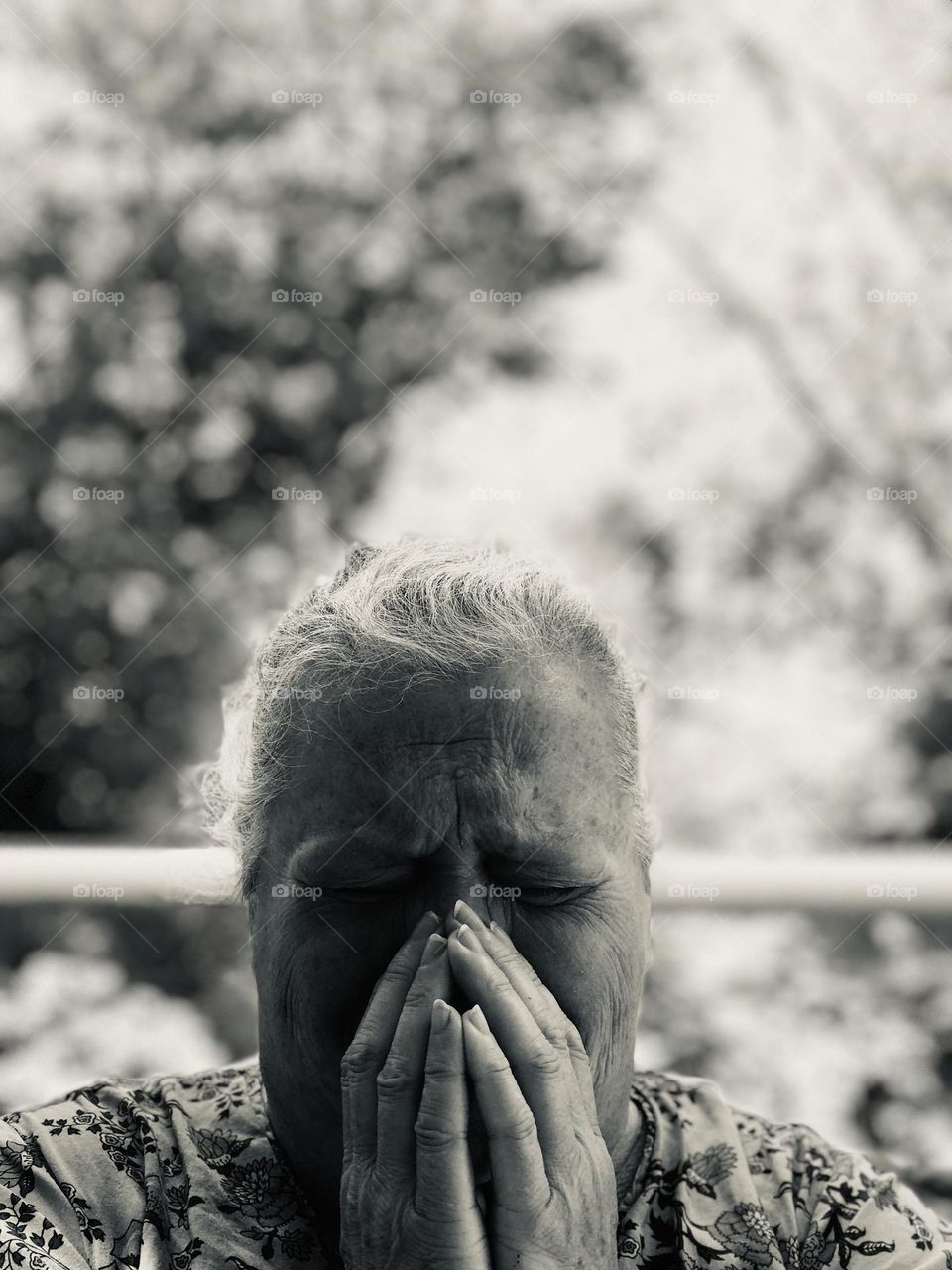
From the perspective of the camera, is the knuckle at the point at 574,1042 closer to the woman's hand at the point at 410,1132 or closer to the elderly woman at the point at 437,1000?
the elderly woman at the point at 437,1000

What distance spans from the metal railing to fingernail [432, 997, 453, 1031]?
0.80 metres

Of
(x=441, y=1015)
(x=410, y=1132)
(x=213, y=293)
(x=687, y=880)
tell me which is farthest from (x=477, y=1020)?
(x=213, y=293)

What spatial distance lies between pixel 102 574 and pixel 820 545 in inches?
159

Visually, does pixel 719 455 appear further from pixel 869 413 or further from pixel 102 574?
pixel 102 574

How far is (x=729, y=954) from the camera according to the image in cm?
654

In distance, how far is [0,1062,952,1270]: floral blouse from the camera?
5.91 feet

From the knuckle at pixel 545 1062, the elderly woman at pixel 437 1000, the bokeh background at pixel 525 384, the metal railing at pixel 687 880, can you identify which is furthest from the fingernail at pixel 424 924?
the bokeh background at pixel 525 384

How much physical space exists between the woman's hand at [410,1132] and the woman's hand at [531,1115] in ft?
0.10

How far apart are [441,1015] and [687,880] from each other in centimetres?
97

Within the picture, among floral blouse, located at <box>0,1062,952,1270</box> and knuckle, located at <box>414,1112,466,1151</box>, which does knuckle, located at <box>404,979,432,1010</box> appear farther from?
floral blouse, located at <box>0,1062,952,1270</box>

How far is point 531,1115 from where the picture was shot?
1.59 meters

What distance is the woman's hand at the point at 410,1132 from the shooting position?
153 centimetres

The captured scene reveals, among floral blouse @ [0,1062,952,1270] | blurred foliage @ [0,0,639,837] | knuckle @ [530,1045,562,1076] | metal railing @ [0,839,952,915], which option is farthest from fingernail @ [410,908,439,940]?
blurred foliage @ [0,0,639,837]

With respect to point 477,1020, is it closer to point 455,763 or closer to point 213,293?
point 455,763
